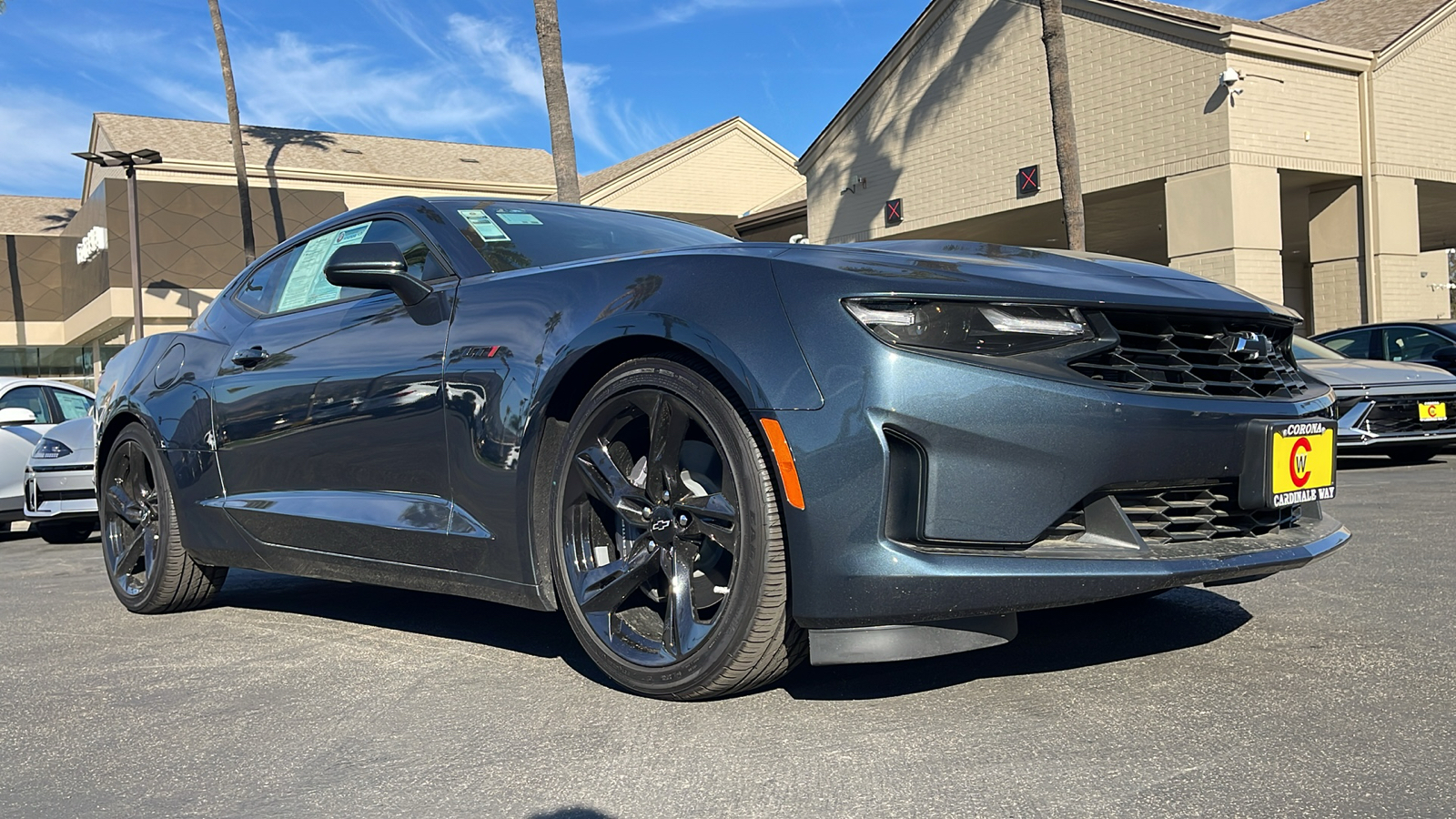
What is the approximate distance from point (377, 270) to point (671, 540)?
51.4 inches

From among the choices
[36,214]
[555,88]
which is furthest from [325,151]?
[555,88]

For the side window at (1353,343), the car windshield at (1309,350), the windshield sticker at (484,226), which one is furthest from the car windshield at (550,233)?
the side window at (1353,343)

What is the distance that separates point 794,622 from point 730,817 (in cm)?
68

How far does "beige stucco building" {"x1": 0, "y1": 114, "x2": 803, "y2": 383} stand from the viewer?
110ft

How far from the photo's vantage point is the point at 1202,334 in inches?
121

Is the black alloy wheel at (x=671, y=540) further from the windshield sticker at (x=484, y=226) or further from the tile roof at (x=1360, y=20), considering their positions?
the tile roof at (x=1360, y=20)

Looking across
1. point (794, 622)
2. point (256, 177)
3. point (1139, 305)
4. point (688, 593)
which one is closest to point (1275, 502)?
point (1139, 305)

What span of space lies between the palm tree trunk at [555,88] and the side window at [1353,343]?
8.42m

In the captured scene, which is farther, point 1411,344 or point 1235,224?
point 1235,224

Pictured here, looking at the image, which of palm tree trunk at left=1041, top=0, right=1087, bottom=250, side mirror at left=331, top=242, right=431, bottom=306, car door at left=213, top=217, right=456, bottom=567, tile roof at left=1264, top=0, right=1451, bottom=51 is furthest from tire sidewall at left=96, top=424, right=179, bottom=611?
tile roof at left=1264, top=0, right=1451, bottom=51

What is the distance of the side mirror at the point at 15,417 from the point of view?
985cm

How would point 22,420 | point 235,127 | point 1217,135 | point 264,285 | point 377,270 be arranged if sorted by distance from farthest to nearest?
point 235,127, point 1217,135, point 22,420, point 264,285, point 377,270

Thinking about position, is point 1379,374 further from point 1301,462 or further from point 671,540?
point 671,540

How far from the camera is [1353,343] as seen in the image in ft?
41.1
